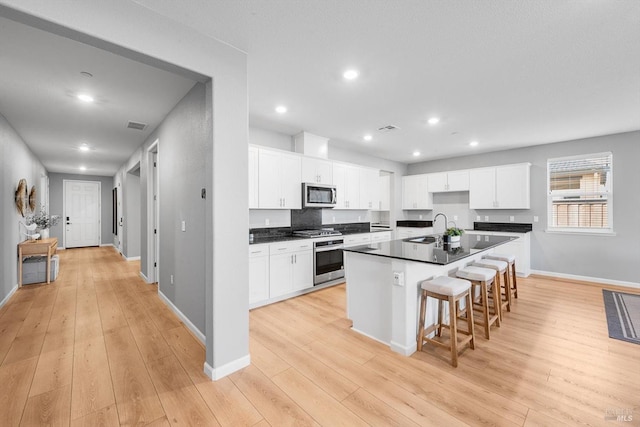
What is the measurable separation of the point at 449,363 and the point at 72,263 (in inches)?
330

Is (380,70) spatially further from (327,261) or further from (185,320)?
(185,320)

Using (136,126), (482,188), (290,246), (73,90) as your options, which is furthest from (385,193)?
(73,90)

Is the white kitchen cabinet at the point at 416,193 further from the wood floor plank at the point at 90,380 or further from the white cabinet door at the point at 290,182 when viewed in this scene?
the wood floor plank at the point at 90,380

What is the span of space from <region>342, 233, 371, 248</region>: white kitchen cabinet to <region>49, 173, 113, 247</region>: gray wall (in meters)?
9.44

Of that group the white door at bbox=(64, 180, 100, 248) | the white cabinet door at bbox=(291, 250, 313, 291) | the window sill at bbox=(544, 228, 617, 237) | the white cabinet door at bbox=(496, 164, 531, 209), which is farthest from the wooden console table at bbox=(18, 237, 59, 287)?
the window sill at bbox=(544, 228, 617, 237)

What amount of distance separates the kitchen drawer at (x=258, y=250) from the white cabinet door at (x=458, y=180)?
4785 millimetres

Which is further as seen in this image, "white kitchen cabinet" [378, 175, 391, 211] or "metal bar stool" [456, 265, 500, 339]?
"white kitchen cabinet" [378, 175, 391, 211]

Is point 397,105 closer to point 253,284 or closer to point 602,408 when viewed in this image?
point 253,284

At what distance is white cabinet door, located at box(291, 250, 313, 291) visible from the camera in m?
4.11

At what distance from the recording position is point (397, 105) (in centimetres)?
353

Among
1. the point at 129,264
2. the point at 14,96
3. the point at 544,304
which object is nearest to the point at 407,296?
the point at 544,304

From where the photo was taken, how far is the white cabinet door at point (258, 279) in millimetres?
3619

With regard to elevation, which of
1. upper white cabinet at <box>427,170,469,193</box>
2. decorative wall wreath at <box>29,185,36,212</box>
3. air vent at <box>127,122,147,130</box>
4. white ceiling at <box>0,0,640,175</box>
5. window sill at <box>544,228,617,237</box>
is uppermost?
white ceiling at <box>0,0,640,175</box>

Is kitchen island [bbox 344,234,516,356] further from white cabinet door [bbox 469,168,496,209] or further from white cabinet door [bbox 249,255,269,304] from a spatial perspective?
white cabinet door [bbox 469,168,496,209]
